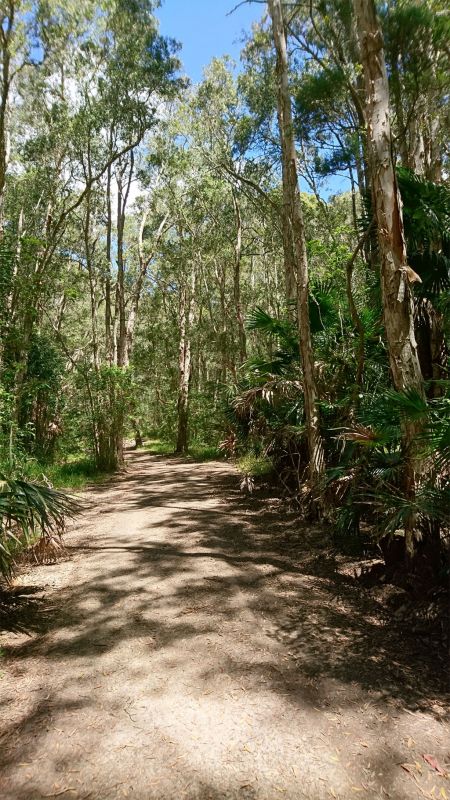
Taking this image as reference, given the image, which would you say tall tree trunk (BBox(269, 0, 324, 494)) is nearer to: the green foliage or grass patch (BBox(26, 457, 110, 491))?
the green foliage

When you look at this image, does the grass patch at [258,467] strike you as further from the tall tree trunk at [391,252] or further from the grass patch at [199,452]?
the tall tree trunk at [391,252]

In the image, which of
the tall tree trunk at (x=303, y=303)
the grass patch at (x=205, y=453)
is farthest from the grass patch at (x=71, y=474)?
the tall tree trunk at (x=303, y=303)

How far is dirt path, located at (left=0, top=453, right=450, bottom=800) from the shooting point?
2408mm

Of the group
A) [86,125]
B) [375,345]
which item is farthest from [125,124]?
[375,345]

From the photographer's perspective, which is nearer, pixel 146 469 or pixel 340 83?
pixel 340 83

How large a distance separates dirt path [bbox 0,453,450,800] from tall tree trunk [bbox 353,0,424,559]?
123 centimetres

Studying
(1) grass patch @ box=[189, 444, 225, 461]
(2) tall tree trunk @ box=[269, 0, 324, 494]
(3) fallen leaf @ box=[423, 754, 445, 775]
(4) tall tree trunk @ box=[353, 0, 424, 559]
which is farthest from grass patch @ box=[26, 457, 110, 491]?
(3) fallen leaf @ box=[423, 754, 445, 775]

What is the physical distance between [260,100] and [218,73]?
260cm

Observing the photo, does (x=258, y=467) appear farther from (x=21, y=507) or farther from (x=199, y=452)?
(x=199, y=452)

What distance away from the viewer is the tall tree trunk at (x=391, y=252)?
406 centimetres

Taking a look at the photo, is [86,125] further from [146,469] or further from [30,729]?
[30,729]

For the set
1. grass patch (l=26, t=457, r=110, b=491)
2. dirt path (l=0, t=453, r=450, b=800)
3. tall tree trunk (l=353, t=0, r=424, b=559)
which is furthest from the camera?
grass patch (l=26, t=457, r=110, b=491)

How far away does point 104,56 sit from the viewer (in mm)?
12539

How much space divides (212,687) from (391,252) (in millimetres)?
3723
